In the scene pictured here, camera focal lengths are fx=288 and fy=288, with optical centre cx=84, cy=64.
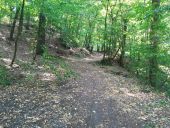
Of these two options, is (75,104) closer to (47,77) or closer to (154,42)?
(47,77)

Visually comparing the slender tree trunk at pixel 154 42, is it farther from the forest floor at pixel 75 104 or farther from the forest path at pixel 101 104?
the forest path at pixel 101 104

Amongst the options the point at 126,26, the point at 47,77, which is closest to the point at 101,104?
the point at 47,77

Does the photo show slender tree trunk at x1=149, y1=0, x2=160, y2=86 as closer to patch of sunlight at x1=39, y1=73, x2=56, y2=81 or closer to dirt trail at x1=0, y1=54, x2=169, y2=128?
dirt trail at x1=0, y1=54, x2=169, y2=128

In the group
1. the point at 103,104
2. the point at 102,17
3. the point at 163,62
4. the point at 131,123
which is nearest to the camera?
the point at 131,123

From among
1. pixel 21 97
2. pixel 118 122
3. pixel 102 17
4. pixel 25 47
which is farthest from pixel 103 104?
pixel 102 17

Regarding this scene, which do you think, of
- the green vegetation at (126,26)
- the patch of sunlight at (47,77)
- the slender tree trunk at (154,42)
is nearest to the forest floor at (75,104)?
the patch of sunlight at (47,77)

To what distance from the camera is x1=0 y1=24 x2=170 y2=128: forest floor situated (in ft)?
32.6

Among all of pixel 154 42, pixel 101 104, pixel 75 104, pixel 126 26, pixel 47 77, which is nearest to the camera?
pixel 75 104

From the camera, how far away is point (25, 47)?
85.6 feet

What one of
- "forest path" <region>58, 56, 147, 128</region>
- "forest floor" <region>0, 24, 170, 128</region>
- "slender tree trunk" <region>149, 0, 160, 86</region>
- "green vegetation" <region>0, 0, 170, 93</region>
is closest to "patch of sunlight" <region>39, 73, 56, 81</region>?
"forest floor" <region>0, 24, 170, 128</region>

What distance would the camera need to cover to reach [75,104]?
11.8 metres

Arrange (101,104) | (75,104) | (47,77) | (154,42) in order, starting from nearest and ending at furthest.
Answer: (75,104) < (101,104) < (47,77) < (154,42)

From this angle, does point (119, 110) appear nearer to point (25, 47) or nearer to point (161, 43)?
point (161, 43)

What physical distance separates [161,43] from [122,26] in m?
11.1
